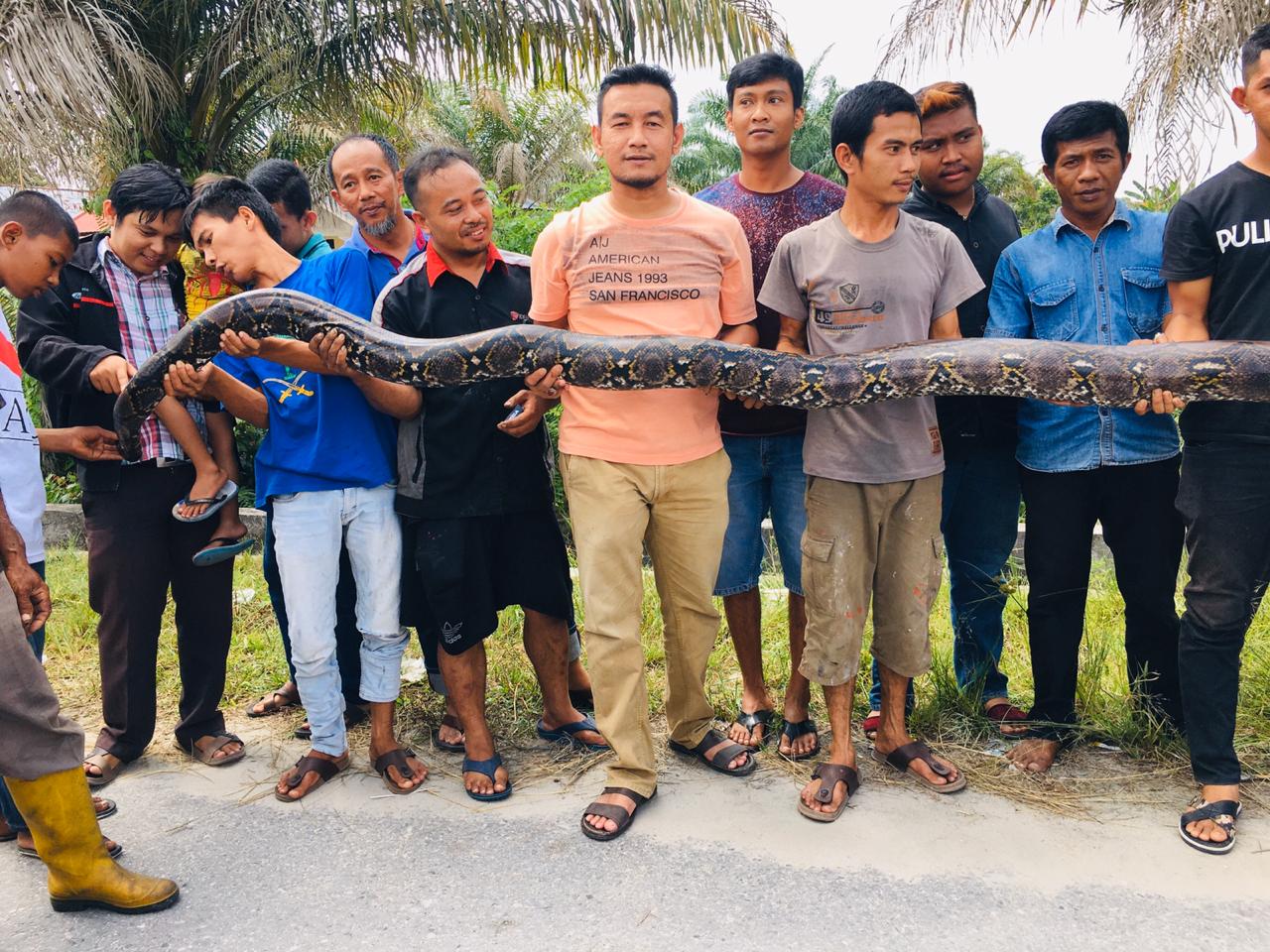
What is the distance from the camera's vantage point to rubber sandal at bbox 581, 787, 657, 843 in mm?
3729

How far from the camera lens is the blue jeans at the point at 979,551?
15.2ft

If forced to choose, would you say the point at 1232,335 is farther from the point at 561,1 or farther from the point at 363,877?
the point at 561,1

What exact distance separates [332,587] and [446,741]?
1.08 metres

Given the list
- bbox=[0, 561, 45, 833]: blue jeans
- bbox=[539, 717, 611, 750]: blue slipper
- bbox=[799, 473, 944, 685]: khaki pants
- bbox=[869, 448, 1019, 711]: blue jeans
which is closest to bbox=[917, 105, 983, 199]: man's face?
bbox=[869, 448, 1019, 711]: blue jeans

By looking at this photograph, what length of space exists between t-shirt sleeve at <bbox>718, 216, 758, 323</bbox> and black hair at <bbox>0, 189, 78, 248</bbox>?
9.75ft

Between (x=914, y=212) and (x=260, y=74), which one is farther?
(x=260, y=74)

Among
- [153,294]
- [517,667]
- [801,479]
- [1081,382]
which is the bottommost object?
[517,667]

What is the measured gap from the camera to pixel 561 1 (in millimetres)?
10102

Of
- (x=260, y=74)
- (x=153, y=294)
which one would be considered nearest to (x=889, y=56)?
(x=260, y=74)

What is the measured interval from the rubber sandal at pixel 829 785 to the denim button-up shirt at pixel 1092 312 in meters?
1.70

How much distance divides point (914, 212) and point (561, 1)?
7112 mm

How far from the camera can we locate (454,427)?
164 inches

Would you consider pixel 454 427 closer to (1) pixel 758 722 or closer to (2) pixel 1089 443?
(1) pixel 758 722

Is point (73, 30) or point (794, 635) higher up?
point (73, 30)
